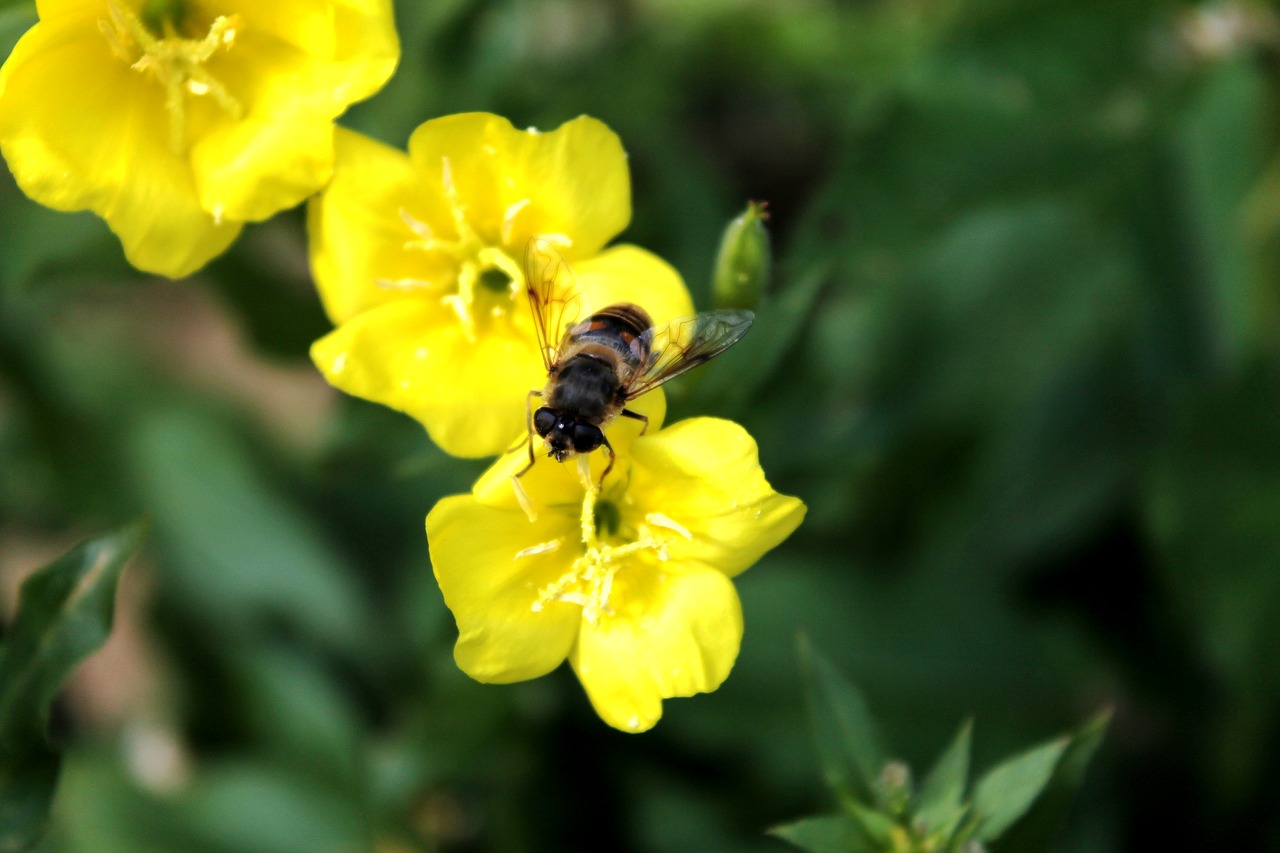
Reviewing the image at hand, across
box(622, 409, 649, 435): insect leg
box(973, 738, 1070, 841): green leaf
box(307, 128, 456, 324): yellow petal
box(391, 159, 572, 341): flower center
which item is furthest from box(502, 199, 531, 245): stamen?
box(973, 738, 1070, 841): green leaf

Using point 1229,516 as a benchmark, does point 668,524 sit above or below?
above

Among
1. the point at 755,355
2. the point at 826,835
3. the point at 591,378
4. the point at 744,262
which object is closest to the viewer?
the point at 826,835

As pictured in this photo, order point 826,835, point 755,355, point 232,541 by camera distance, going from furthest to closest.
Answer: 1. point 232,541
2. point 755,355
3. point 826,835

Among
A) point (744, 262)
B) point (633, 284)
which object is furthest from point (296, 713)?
point (744, 262)

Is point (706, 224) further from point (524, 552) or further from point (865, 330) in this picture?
point (524, 552)

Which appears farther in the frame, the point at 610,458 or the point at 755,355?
the point at 755,355

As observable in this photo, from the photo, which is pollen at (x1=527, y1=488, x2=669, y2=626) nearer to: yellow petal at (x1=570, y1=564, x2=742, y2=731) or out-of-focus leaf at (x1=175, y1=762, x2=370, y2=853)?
yellow petal at (x1=570, y1=564, x2=742, y2=731)

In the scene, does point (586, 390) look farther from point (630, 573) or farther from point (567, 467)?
point (630, 573)
